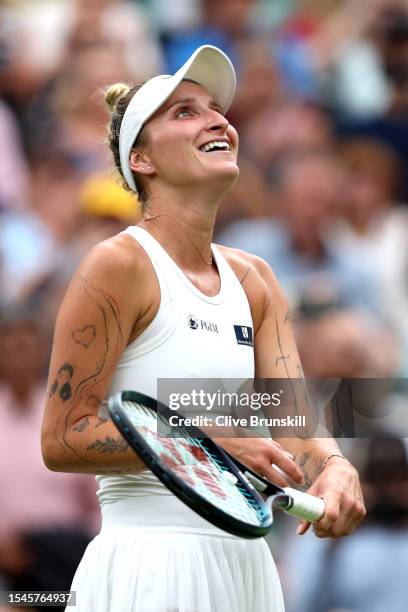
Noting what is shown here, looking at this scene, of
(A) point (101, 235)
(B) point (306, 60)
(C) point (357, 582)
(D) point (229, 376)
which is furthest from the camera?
(B) point (306, 60)

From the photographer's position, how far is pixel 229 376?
3.74 m

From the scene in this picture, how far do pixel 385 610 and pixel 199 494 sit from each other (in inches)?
131

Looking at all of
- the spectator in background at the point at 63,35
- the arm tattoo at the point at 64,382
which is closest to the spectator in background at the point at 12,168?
the spectator in background at the point at 63,35

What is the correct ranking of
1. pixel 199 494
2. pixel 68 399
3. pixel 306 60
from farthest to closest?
pixel 306 60, pixel 68 399, pixel 199 494

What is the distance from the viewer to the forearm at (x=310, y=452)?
3.87 m

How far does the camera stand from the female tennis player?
3484 millimetres

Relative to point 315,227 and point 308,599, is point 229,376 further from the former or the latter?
point 315,227

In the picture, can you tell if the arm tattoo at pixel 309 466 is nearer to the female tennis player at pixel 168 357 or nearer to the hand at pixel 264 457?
the female tennis player at pixel 168 357

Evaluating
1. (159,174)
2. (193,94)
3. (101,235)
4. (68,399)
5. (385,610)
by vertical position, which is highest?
(101,235)

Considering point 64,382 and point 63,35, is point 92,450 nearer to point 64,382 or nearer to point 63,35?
point 64,382

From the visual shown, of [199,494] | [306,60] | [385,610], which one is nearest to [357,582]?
[385,610]

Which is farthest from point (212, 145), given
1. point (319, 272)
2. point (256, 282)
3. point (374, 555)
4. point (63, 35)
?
point (63, 35)

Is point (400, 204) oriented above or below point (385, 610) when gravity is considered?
above

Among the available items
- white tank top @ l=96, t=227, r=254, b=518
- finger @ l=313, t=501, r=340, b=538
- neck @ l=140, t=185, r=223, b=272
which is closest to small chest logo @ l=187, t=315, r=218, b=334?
white tank top @ l=96, t=227, r=254, b=518
